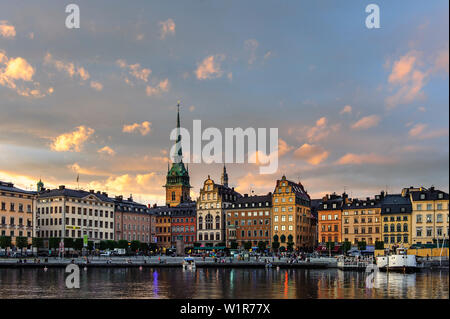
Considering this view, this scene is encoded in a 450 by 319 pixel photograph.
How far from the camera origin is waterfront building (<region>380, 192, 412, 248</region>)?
128 meters

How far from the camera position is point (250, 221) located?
14912cm

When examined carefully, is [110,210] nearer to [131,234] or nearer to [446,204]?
[131,234]

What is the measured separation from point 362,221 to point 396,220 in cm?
827

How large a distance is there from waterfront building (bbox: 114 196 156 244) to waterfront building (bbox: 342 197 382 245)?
180 ft

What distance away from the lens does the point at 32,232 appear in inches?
5217

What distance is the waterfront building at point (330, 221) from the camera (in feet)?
455

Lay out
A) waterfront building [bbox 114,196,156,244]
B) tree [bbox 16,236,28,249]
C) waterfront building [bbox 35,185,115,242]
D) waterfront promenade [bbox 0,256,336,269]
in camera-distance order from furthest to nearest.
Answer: waterfront building [bbox 114,196,156,244] < waterfront building [bbox 35,185,115,242] < tree [bbox 16,236,28,249] < waterfront promenade [bbox 0,256,336,269]

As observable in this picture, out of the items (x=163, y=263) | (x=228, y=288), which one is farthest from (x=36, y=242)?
(x=228, y=288)

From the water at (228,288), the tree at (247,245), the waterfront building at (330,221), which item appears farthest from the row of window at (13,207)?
the waterfront building at (330,221)

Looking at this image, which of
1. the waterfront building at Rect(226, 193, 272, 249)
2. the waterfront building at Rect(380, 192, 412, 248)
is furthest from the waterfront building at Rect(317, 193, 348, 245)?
the waterfront building at Rect(226, 193, 272, 249)

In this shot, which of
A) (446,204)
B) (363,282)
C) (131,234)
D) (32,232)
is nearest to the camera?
(363,282)

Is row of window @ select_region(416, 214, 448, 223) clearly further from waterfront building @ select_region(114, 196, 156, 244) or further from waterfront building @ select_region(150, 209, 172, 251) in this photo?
waterfront building @ select_region(114, 196, 156, 244)
